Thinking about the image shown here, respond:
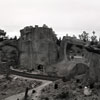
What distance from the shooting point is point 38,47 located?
70.2 metres

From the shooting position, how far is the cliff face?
70.2 meters

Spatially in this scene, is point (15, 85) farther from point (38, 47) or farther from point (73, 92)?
point (38, 47)

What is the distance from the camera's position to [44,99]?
41.4m

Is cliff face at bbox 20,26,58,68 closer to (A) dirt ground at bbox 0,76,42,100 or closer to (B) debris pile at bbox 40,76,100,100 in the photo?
(A) dirt ground at bbox 0,76,42,100

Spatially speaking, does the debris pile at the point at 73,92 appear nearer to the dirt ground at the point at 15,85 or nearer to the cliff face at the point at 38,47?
the dirt ground at the point at 15,85

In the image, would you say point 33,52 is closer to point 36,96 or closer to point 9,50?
point 9,50

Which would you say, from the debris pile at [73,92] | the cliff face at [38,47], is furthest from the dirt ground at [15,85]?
the cliff face at [38,47]

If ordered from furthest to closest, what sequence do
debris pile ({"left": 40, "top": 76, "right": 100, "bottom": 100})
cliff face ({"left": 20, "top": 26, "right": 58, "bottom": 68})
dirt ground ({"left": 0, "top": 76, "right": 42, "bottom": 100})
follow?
1. cliff face ({"left": 20, "top": 26, "right": 58, "bottom": 68})
2. dirt ground ({"left": 0, "top": 76, "right": 42, "bottom": 100})
3. debris pile ({"left": 40, "top": 76, "right": 100, "bottom": 100})

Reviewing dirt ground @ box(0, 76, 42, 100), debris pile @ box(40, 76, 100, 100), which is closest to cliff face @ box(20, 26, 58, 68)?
dirt ground @ box(0, 76, 42, 100)

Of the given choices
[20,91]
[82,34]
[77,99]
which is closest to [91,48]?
[77,99]

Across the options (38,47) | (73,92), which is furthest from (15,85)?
(38,47)

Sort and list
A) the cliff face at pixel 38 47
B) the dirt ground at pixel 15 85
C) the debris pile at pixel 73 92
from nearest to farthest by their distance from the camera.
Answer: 1. the debris pile at pixel 73 92
2. the dirt ground at pixel 15 85
3. the cliff face at pixel 38 47

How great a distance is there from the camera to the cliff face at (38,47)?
230ft

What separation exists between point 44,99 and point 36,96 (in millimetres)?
2359
